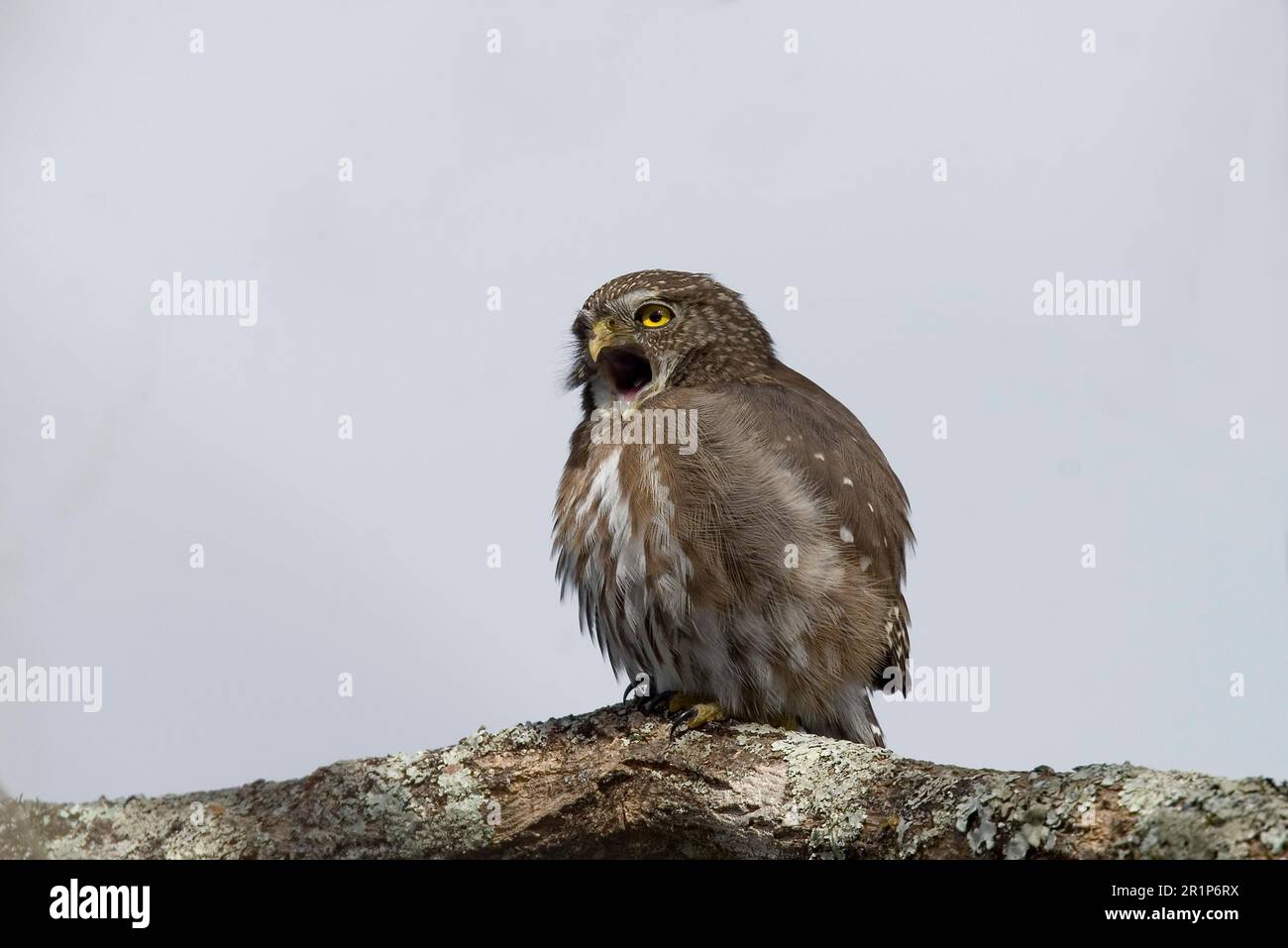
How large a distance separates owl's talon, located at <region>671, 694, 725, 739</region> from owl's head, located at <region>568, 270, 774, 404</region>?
149 cm

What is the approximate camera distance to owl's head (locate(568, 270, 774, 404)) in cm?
567

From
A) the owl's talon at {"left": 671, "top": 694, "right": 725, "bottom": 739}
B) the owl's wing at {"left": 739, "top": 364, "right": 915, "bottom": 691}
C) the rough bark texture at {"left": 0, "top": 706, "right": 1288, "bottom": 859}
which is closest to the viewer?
the rough bark texture at {"left": 0, "top": 706, "right": 1288, "bottom": 859}

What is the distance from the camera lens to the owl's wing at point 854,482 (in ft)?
17.2

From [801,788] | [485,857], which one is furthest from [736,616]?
[485,857]

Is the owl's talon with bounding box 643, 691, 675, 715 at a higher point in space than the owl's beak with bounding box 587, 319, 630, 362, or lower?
lower

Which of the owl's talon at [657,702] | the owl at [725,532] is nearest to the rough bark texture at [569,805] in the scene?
the owl's talon at [657,702]

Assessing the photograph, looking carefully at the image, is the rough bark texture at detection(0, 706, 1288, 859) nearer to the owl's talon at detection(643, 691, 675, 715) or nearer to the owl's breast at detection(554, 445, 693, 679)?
the owl's talon at detection(643, 691, 675, 715)

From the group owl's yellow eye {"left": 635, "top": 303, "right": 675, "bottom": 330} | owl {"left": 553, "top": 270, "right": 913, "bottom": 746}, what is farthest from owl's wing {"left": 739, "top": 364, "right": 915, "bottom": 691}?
owl's yellow eye {"left": 635, "top": 303, "right": 675, "bottom": 330}

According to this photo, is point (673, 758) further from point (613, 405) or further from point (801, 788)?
point (613, 405)

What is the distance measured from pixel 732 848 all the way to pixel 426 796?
107 centimetres

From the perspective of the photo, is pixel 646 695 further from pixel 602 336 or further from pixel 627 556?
pixel 602 336

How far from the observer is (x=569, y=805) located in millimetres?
4320

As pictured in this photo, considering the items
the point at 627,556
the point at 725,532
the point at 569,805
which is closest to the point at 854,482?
the point at 725,532
